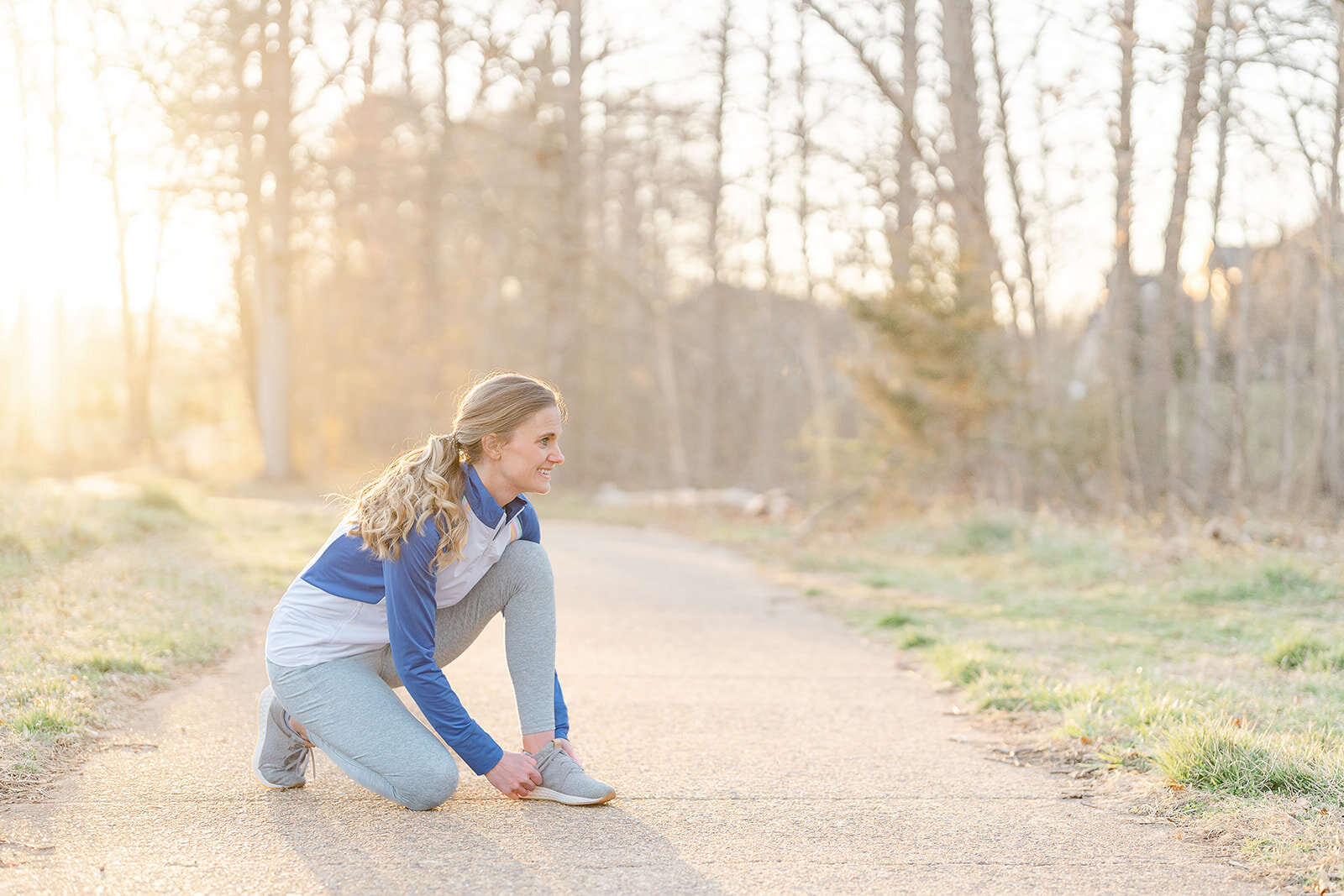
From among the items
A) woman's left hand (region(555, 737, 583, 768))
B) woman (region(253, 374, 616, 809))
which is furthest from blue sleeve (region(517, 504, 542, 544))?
woman's left hand (region(555, 737, 583, 768))

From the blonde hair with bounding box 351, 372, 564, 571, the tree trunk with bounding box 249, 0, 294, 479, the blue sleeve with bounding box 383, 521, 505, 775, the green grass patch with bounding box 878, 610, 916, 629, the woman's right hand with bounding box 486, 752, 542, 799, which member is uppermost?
the tree trunk with bounding box 249, 0, 294, 479

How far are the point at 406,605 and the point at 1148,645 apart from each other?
458cm

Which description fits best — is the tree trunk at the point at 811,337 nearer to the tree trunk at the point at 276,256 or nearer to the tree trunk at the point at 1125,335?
the tree trunk at the point at 1125,335

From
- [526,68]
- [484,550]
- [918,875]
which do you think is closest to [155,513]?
[484,550]

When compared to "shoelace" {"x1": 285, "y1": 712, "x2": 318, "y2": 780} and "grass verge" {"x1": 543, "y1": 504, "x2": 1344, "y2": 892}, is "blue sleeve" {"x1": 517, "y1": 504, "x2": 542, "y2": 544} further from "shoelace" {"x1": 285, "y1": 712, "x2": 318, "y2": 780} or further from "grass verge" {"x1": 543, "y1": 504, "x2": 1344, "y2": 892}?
"grass verge" {"x1": 543, "y1": 504, "x2": 1344, "y2": 892}

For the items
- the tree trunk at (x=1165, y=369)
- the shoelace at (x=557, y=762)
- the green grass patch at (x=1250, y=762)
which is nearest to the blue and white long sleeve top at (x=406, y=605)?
the shoelace at (x=557, y=762)

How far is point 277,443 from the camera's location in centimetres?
2202

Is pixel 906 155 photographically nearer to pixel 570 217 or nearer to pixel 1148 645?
pixel 570 217

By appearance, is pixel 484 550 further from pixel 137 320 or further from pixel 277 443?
pixel 137 320

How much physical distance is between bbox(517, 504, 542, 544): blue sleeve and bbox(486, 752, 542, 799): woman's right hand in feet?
2.33

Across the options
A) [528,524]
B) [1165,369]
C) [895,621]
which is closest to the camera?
[528,524]

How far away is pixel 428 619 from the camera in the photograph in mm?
3367

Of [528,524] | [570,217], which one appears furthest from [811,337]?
[528,524]

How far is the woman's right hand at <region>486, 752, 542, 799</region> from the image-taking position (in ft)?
11.1
